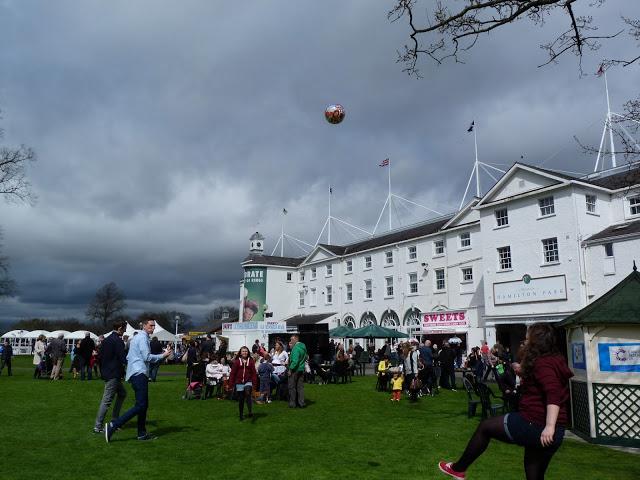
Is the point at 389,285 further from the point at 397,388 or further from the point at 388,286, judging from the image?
the point at 397,388

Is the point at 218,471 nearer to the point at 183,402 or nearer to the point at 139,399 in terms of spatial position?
the point at 139,399

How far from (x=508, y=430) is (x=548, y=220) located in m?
29.8

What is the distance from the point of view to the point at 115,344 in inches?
384

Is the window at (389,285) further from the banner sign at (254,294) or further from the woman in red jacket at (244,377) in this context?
the woman in red jacket at (244,377)

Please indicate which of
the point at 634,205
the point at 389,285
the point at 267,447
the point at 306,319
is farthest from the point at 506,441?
the point at 306,319

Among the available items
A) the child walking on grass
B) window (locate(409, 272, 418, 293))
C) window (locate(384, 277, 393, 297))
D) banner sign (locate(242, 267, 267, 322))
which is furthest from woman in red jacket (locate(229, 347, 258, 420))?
banner sign (locate(242, 267, 267, 322))

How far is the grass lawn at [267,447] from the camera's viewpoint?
7.48 meters

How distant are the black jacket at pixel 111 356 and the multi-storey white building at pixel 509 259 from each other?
1988 centimetres

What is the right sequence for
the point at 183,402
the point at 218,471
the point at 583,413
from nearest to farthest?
the point at 218,471, the point at 583,413, the point at 183,402

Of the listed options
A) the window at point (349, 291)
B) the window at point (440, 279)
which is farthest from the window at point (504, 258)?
the window at point (349, 291)

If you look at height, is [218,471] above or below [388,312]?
below

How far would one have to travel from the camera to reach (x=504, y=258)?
110ft

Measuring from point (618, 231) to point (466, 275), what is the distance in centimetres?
1181

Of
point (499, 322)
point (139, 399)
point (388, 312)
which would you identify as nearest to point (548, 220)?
point (499, 322)
